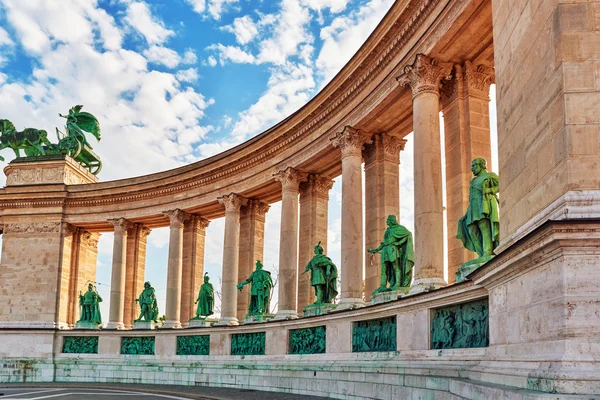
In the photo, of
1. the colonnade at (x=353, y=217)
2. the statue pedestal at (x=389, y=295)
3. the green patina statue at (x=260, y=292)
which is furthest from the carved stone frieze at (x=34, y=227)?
the statue pedestal at (x=389, y=295)

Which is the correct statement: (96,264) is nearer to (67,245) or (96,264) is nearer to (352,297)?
(67,245)

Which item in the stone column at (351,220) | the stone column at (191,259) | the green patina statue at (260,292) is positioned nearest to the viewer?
the stone column at (351,220)

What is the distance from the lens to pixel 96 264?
61.2 metres

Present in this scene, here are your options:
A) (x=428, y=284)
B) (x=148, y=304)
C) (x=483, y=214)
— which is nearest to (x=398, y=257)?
(x=428, y=284)

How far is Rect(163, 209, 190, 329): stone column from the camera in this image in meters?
48.9

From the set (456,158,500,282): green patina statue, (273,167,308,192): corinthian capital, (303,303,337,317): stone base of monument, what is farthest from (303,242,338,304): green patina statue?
(456,158,500,282): green patina statue

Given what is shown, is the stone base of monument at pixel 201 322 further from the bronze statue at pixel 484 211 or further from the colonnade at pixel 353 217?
the bronze statue at pixel 484 211

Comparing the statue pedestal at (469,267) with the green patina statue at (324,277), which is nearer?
the statue pedestal at (469,267)

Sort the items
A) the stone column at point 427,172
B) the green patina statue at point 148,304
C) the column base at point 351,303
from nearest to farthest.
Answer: the stone column at point 427,172
the column base at point 351,303
the green patina statue at point 148,304

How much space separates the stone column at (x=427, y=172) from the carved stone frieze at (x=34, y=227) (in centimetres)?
3813

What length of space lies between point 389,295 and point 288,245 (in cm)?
1278

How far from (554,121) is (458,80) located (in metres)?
16.5

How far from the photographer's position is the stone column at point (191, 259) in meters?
53.0

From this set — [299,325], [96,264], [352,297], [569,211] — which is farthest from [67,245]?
[569,211]
